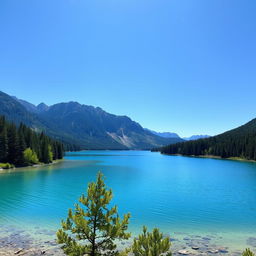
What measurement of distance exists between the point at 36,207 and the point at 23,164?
2443 inches

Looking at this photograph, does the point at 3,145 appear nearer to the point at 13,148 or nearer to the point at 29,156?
the point at 13,148

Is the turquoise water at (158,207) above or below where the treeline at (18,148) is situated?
below

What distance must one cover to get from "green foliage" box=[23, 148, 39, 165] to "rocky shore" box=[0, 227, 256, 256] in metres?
71.6

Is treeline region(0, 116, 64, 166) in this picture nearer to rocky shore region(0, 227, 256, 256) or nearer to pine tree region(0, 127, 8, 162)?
pine tree region(0, 127, 8, 162)

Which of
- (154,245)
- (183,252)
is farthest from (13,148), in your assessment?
(154,245)

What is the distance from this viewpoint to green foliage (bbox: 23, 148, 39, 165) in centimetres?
9063

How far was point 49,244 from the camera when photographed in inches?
804

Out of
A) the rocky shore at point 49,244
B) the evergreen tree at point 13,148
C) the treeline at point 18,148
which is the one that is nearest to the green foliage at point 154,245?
the rocky shore at point 49,244

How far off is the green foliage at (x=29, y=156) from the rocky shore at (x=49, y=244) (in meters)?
71.6

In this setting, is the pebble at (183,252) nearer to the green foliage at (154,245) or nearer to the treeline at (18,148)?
the green foliage at (154,245)

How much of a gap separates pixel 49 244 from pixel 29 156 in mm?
78367

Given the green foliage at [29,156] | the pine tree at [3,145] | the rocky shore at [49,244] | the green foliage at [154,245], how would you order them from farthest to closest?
the green foliage at [29,156] → the pine tree at [3,145] → the rocky shore at [49,244] → the green foliage at [154,245]

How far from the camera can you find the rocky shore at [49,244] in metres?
18.8

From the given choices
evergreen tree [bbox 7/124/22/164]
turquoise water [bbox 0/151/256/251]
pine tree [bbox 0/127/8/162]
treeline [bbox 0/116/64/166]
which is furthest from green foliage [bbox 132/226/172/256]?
evergreen tree [bbox 7/124/22/164]
